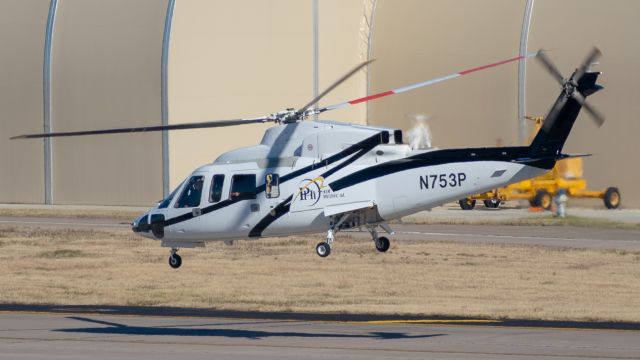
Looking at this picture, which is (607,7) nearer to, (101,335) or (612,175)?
(612,175)

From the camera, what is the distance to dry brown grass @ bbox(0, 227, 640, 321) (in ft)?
127

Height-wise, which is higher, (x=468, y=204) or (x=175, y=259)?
(x=468, y=204)

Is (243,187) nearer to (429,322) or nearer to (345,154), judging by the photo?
(345,154)

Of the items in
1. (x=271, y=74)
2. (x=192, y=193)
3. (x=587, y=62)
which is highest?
(x=271, y=74)

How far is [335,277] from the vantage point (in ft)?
145

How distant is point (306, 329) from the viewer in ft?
107

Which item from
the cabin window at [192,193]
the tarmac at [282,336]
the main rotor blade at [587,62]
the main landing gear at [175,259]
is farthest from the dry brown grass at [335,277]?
the main rotor blade at [587,62]

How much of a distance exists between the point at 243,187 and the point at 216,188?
0.90 meters

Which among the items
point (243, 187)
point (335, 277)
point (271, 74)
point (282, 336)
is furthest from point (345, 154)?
point (271, 74)

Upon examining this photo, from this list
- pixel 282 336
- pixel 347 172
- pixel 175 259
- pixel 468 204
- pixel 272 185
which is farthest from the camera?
pixel 468 204

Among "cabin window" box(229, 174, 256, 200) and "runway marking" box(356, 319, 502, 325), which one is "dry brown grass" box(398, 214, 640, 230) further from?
"cabin window" box(229, 174, 256, 200)

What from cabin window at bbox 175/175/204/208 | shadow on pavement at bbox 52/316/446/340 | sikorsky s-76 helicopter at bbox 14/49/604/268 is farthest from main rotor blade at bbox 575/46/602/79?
cabin window at bbox 175/175/204/208

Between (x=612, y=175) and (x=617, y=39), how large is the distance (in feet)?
19.5

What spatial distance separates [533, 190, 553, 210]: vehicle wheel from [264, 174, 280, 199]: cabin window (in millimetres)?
28552
